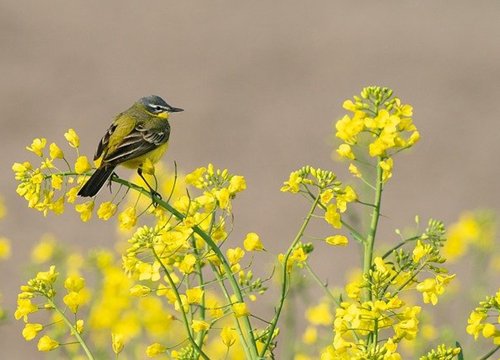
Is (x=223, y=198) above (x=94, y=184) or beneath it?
beneath

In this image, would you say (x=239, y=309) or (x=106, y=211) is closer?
(x=239, y=309)

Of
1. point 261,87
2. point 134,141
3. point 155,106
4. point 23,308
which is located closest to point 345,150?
point 23,308

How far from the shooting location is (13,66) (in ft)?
49.2

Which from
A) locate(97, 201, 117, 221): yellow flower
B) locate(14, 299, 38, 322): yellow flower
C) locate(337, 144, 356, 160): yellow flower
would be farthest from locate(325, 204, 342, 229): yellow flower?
locate(14, 299, 38, 322): yellow flower

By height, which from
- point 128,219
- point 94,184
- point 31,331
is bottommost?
point 31,331

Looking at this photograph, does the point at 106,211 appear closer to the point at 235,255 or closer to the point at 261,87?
the point at 235,255

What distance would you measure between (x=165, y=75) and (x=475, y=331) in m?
12.2

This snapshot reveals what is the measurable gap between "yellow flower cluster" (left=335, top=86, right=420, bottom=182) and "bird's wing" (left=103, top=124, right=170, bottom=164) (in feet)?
3.55

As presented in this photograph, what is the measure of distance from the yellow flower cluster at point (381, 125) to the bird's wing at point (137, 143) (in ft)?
3.55

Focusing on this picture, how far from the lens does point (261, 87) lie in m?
14.7

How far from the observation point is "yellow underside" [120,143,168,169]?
172 inches

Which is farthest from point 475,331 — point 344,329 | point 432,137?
point 432,137

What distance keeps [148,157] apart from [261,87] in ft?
33.9

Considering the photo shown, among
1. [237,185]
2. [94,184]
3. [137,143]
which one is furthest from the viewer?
[137,143]
